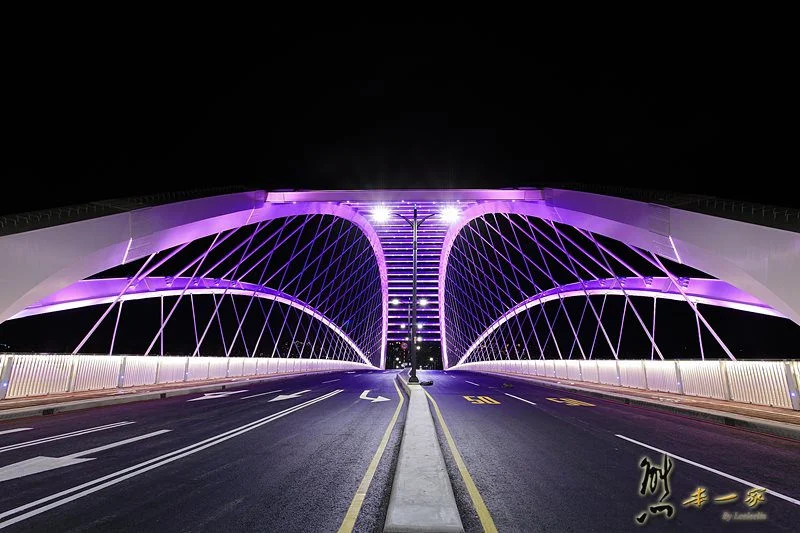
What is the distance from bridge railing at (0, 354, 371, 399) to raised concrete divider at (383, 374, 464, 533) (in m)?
13.8

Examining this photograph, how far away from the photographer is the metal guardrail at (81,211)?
586 inches

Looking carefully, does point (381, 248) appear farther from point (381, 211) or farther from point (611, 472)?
point (611, 472)

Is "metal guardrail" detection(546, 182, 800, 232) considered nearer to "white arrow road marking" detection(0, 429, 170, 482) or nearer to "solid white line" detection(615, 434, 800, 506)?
"solid white line" detection(615, 434, 800, 506)

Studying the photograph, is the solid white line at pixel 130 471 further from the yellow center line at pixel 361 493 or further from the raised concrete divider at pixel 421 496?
the raised concrete divider at pixel 421 496

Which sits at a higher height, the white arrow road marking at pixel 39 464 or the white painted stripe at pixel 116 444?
the white arrow road marking at pixel 39 464

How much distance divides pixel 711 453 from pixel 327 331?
67363 millimetres

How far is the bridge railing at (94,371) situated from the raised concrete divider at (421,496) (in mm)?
13818

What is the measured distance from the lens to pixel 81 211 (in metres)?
16.9

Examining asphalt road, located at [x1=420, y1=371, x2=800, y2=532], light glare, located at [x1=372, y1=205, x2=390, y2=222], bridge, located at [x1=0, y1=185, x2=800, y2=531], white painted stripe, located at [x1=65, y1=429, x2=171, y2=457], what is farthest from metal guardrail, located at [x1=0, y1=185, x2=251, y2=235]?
asphalt road, located at [x1=420, y1=371, x2=800, y2=532]

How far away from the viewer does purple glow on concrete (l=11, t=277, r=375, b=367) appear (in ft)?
77.8

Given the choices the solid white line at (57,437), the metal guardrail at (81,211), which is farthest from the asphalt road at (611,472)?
the metal guardrail at (81,211)

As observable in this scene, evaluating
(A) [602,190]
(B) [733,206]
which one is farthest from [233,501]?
(A) [602,190]

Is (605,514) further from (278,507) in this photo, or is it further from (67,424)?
(67,424)

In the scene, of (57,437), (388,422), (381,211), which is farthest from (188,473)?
(381,211)
